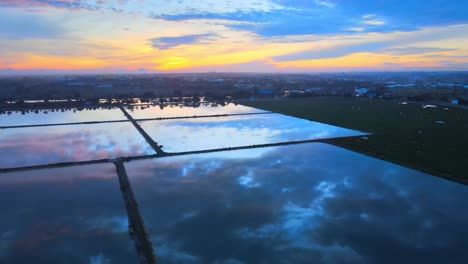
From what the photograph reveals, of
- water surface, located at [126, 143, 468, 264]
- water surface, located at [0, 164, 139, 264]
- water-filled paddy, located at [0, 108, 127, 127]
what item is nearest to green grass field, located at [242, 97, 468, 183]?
water surface, located at [126, 143, 468, 264]

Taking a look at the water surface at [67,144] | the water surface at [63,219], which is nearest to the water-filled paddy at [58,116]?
the water surface at [67,144]

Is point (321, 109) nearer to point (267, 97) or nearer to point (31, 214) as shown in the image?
point (267, 97)

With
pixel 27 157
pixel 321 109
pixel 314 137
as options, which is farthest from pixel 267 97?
pixel 27 157

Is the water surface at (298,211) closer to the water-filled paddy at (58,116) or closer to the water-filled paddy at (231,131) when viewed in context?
the water-filled paddy at (231,131)

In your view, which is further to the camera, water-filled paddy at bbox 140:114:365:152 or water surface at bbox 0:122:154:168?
water-filled paddy at bbox 140:114:365:152

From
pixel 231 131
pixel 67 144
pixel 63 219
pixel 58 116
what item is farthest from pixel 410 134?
pixel 58 116

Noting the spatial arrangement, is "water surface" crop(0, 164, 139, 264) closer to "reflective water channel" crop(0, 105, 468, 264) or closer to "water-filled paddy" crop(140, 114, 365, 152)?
"reflective water channel" crop(0, 105, 468, 264)
